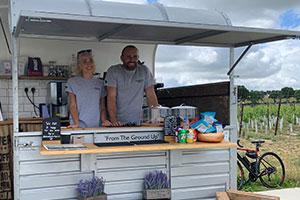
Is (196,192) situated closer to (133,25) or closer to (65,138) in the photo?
(65,138)

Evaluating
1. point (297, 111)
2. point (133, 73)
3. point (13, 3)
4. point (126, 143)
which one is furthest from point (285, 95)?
point (13, 3)

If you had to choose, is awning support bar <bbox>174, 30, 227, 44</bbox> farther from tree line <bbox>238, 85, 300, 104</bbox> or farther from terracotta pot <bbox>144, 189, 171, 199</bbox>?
tree line <bbox>238, 85, 300, 104</bbox>

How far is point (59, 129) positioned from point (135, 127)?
711 millimetres

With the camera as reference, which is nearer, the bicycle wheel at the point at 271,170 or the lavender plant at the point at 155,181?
the lavender plant at the point at 155,181

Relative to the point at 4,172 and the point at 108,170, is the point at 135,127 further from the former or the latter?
the point at 4,172

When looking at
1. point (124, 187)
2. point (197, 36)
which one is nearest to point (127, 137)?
point (124, 187)

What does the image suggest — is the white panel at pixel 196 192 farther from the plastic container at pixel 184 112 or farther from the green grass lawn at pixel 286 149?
the green grass lawn at pixel 286 149

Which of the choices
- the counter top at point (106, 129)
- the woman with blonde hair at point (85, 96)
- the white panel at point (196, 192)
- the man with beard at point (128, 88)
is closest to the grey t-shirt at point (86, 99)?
the woman with blonde hair at point (85, 96)

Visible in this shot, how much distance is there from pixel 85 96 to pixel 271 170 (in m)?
3.99

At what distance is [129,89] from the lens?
441 cm

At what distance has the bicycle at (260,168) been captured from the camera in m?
6.78

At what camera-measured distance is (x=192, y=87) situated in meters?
4.80

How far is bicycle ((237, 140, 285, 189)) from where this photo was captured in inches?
267

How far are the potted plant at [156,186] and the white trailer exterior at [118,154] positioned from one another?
3.2 inches
